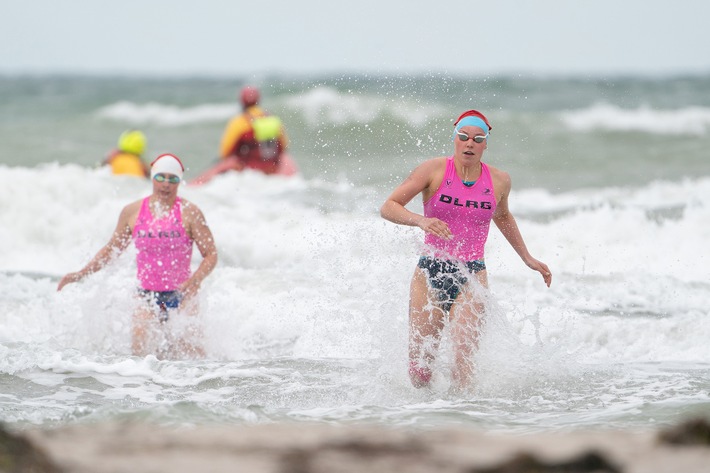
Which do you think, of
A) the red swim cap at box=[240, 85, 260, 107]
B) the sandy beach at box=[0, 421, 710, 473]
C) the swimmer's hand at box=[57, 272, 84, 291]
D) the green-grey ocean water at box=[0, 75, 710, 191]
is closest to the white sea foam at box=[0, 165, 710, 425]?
the swimmer's hand at box=[57, 272, 84, 291]

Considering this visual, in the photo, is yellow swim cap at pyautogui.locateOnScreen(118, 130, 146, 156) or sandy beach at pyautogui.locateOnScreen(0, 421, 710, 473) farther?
yellow swim cap at pyautogui.locateOnScreen(118, 130, 146, 156)

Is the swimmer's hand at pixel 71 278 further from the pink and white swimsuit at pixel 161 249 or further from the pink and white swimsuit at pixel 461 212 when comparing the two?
the pink and white swimsuit at pixel 461 212

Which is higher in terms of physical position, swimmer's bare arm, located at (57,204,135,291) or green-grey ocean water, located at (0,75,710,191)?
green-grey ocean water, located at (0,75,710,191)

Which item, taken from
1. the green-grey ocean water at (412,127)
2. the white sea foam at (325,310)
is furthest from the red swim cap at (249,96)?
the green-grey ocean water at (412,127)

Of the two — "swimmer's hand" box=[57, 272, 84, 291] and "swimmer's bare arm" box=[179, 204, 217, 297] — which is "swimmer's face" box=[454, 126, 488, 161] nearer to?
"swimmer's bare arm" box=[179, 204, 217, 297]

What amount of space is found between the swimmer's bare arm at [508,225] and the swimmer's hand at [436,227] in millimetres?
869

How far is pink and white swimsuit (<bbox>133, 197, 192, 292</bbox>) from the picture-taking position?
858cm

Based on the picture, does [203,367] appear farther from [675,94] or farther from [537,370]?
[675,94]

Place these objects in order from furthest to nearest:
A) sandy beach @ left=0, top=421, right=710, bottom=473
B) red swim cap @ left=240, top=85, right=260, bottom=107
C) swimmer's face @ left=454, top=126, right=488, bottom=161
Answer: red swim cap @ left=240, top=85, right=260, bottom=107 < swimmer's face @ left=454, top=126, right=488, bottom=161 < sandy beach @ left=0, top=421, right=710, bottom=473

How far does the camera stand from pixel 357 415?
6.69 metres

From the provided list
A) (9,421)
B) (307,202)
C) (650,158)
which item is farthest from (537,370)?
(650,158)

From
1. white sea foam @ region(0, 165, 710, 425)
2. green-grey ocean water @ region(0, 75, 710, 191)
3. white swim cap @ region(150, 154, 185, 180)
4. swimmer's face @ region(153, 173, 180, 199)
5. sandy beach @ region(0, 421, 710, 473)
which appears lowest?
sandy beach @ region(0, 421, 710, 473)

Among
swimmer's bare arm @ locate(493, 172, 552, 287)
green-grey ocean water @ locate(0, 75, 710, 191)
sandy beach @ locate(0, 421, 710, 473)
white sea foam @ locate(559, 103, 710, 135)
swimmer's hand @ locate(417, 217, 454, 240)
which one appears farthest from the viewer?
white sea foam @ locate(559, 103, 710, 135)

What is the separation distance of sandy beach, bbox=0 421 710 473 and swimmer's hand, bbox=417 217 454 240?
2272 mm
